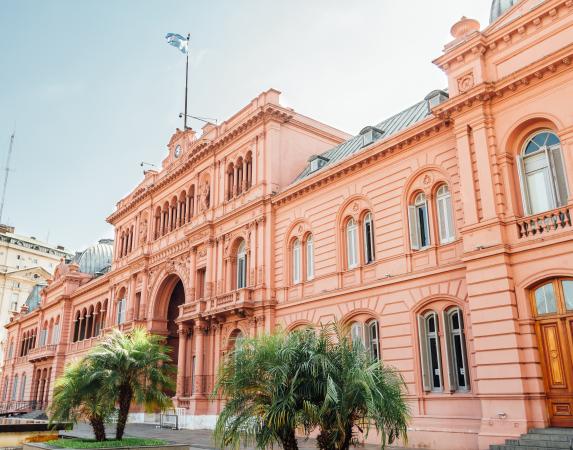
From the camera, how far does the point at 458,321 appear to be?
2008cm

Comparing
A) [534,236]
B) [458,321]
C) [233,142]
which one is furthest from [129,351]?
[233,142]

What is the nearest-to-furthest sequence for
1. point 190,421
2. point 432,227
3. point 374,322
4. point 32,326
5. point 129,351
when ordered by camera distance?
1. point 129,351
2. point 432,227
3. point 374,322
4. point 190,421
5. point 32,326

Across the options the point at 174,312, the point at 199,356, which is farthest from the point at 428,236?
the point at 174,312

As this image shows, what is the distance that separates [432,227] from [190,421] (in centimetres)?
1757

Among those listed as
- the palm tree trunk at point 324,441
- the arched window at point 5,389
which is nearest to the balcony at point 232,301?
the palm tree trunk at point 324,441

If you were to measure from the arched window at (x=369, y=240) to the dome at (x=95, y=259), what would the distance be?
42290 millimetres

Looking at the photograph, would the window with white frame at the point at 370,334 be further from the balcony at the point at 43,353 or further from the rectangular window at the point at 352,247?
the balcony at the point at 43,353

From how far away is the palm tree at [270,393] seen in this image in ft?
35.8

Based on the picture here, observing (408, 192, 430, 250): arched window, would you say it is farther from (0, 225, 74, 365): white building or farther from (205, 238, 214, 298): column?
(0, 225, 74, 365): white building

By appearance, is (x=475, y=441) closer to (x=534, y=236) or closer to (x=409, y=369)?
(x=409, y=369)

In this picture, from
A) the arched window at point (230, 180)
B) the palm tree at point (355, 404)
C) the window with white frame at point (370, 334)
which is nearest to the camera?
the palm tree at point (355, 404)

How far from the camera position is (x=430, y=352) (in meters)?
20.8

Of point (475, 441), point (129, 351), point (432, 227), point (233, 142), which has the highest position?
point (233, 142)

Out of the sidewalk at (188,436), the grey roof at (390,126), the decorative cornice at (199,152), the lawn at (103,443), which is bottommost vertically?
the sidewalk at (188,436)
